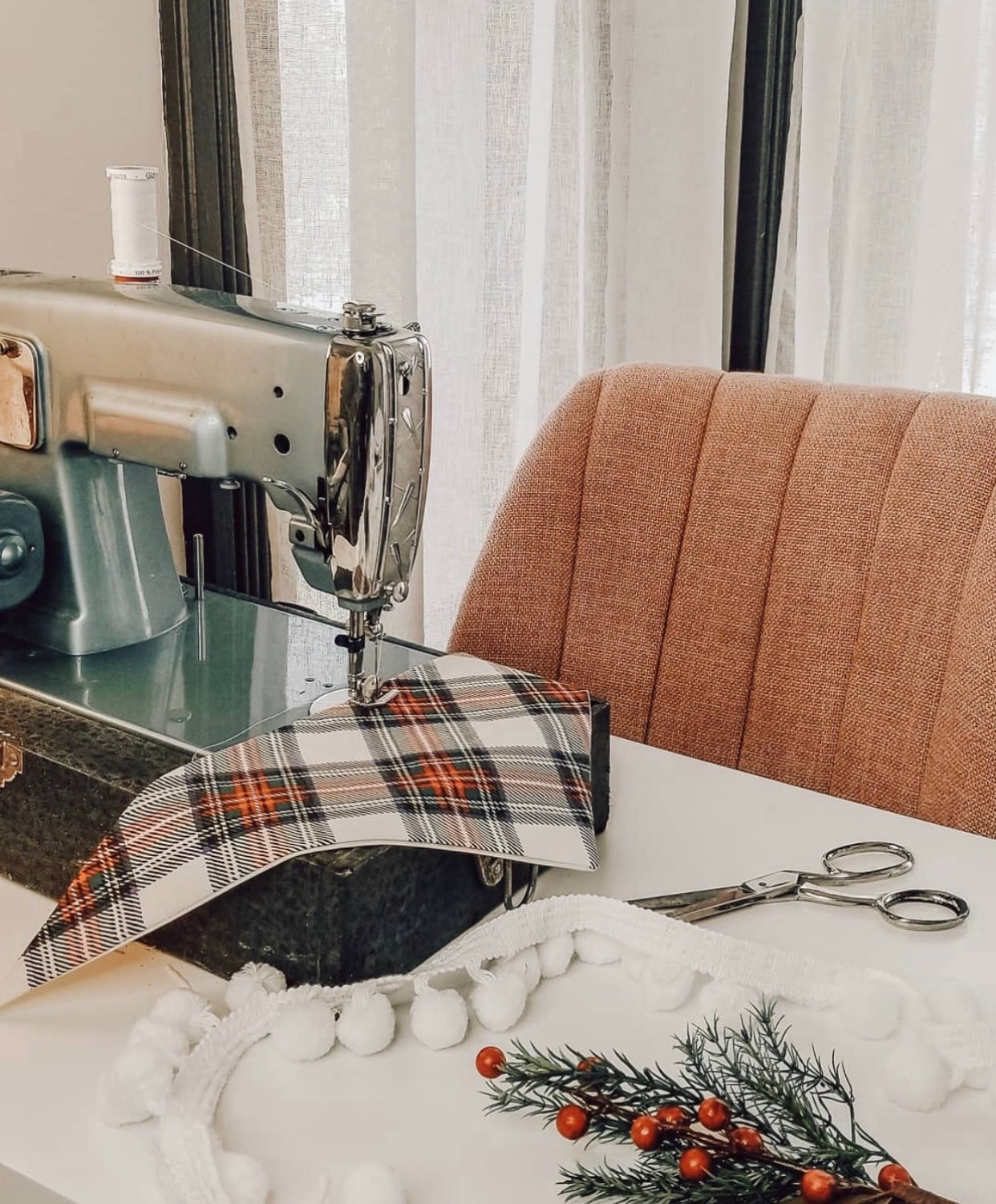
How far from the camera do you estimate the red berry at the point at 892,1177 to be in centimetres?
55

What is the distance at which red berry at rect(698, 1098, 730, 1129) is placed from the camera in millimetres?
594

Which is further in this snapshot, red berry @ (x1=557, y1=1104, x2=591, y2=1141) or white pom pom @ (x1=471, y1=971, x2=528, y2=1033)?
white pom pom @ (x1=471, y1=971, x2=528, y2=1033)

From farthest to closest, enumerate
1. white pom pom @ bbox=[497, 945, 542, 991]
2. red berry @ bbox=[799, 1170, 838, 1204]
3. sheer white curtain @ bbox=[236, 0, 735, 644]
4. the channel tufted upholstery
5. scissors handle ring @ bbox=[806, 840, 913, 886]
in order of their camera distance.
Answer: sheer white curtain @ bbox=[236, 0, 735, 644] → the channel tufted upholstery → scissors handle ring @ bbox=[806, 840, 913, 886] → white pom pom @ bbox=[497, 945, 542, 991] → red berry @ bbox=[799, 1170, 838, 1204]

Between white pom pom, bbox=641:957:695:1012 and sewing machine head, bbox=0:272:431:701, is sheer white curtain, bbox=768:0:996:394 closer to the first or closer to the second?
sewing machine head, bbox=0:272:431:701

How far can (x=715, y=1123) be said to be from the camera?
1.95 feet

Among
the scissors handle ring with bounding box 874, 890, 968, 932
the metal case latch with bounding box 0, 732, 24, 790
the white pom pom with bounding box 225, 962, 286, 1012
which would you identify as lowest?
the scissors handle ring with bounding box 874, 890, 968, 932

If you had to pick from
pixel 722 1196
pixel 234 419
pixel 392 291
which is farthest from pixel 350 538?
pixel 392 291

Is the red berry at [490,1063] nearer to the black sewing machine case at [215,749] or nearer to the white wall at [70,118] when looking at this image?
the black sewing machine case at [215,749]

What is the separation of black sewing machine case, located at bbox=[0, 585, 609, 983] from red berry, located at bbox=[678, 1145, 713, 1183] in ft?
0.74

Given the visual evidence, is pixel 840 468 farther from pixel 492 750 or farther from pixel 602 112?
pixel 602 112

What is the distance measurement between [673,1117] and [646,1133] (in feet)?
0.05

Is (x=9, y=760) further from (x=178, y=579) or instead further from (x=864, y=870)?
(x=864, y=870)

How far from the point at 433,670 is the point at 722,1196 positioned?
0.44 meters

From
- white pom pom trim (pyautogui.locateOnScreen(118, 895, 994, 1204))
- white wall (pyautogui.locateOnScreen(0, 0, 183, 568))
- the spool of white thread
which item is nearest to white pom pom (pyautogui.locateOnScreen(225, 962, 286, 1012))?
white pom pom trim (pyautogui.locateOnScreen(118, 895, 994, 1204))
